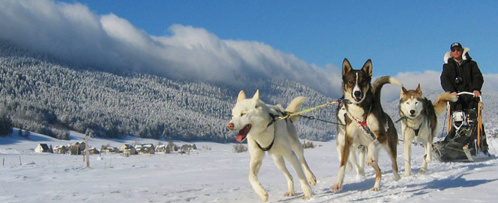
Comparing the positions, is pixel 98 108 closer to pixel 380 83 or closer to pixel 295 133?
pixel 295 133

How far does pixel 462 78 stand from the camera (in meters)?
8.59

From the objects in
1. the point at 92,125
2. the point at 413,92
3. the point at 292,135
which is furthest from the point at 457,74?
the point at 92,125

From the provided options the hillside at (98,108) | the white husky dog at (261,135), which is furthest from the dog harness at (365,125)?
the hillside at (98,108)

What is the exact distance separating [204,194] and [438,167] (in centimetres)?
468

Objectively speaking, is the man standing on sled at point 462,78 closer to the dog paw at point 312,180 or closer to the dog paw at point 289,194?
the dog paw at point 312,180

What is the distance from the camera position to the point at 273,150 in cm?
493

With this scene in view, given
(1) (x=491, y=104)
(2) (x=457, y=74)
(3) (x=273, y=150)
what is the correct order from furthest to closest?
(1) (x=491, y=104)
(2) (x=457, y=74)
(3) (x=273, y=150)

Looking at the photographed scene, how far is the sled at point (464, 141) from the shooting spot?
27.0ft

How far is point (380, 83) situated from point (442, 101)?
353 cm

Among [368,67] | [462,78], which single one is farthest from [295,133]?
[462,78]

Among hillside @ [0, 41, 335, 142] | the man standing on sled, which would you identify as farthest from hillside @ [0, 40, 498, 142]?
the man standing on sled

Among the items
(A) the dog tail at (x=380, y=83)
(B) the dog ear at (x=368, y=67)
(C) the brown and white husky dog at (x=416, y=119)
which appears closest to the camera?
(B) the dog ear at (x=368, y=67)

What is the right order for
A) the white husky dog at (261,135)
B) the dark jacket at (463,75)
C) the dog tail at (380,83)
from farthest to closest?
the dark jacket at (463,75), the dog tail at (380,83), the white husky dog at (261,135)

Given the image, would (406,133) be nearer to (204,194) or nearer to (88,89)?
(204,194)
